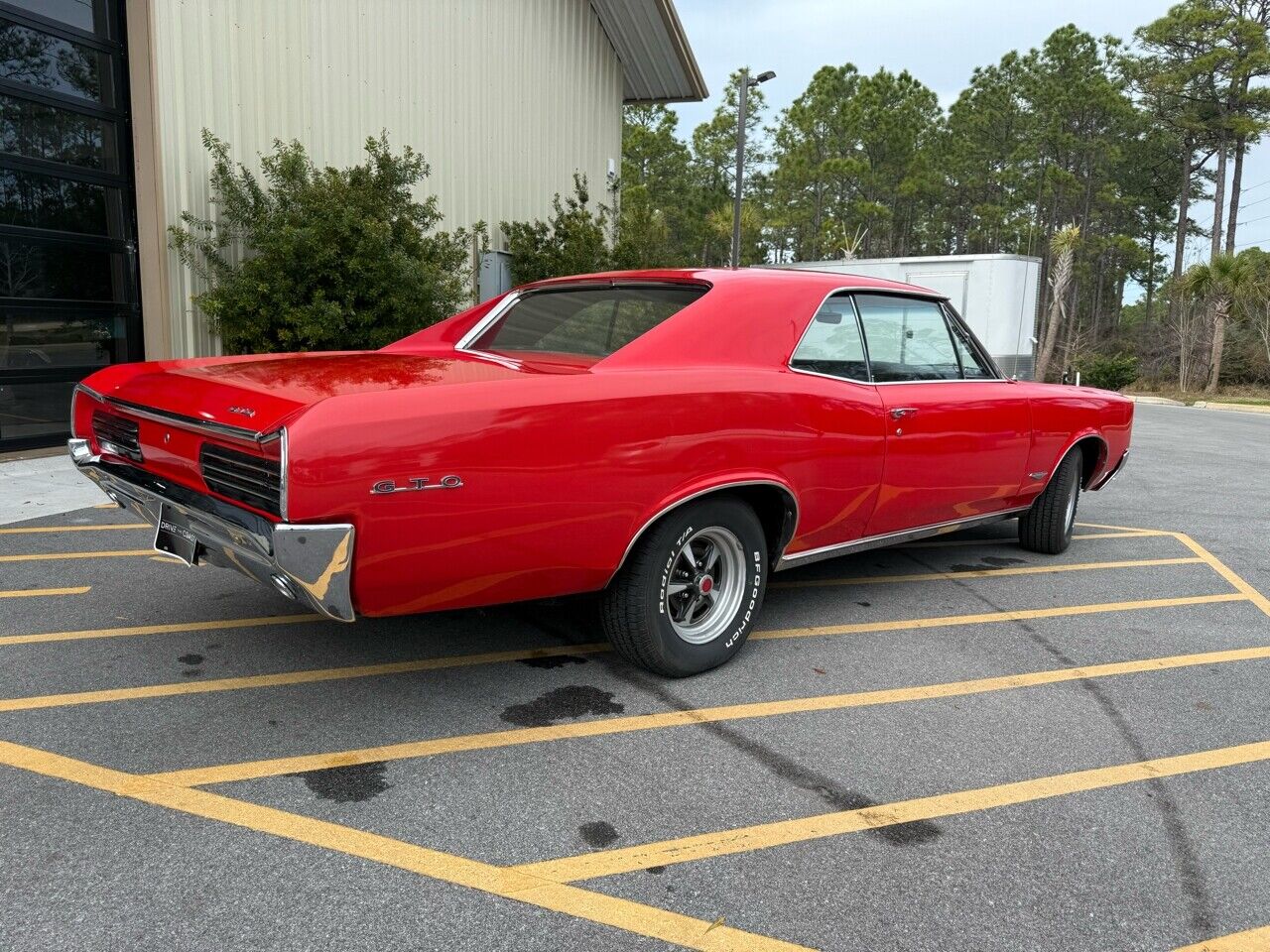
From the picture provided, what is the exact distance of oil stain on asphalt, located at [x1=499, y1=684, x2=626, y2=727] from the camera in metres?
3.24

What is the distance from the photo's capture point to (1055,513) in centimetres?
566

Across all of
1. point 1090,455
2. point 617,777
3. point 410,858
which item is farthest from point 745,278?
point 1090,455

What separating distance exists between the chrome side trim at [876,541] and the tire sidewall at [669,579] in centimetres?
23

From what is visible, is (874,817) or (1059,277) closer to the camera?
(874,817)

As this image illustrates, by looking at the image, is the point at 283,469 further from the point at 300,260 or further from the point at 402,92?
the point at 402,92

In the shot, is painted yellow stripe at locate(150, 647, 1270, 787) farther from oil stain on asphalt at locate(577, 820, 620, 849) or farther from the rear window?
the rear window

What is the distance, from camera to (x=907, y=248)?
180ft

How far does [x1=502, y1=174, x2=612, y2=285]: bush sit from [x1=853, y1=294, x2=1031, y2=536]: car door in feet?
30.1

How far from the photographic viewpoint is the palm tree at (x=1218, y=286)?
28031mm

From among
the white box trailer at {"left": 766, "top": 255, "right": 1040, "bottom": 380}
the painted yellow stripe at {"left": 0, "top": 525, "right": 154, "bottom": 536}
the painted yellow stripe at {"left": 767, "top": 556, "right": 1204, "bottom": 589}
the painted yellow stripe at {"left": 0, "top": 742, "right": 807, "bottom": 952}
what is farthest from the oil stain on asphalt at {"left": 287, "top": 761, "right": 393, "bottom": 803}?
the white box trailer at {"left": 766, "top": 255, "right": 1040, "bottom": 380}

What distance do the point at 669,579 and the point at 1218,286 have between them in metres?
30.9

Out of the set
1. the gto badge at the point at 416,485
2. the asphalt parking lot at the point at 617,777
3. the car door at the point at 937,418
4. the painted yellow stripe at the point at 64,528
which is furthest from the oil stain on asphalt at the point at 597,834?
the painted yellow stripe at the point at 64,528

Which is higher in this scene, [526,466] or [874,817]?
[526,466]

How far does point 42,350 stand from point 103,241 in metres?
1.16
